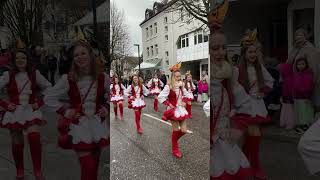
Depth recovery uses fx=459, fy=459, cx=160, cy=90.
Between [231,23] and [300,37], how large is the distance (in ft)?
1.45

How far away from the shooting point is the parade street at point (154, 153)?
8.93 ft

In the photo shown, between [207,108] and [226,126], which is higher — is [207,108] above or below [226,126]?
above

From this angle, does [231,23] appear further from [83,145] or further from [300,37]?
[83,145]

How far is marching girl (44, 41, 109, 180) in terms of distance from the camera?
8.26 ft

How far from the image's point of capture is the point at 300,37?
266 centimetres

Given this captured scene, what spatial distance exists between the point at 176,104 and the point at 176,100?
82mm

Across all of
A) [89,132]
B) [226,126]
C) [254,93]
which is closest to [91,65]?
[89,132]

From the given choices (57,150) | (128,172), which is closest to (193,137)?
(128,172)

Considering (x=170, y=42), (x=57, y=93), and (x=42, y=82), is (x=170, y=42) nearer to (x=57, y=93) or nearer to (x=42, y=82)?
(x=57, y=93)

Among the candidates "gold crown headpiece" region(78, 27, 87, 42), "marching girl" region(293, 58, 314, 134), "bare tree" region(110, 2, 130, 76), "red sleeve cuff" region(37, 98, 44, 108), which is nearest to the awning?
"bare tree" region(110, 2, 130, 76)

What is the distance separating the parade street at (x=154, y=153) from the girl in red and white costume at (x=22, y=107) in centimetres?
46

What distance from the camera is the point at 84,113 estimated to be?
2553 mm

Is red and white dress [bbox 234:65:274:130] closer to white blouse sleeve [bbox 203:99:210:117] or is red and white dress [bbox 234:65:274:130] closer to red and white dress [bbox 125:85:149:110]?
white blouse sleeve [bbox 203:99:210:117]

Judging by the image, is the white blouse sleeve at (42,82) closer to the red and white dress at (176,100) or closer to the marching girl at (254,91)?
the red and white dress at (176,100)
